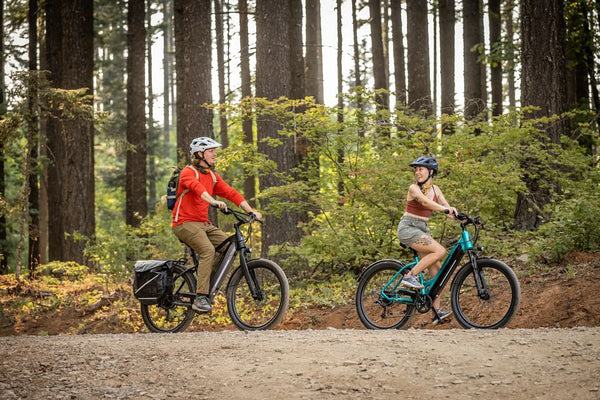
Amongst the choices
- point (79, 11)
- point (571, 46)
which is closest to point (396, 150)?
point (571, 46)

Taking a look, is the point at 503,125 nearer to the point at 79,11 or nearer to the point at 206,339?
the point at 206,339

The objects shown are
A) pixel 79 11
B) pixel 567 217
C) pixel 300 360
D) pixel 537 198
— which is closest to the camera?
pixel 300 360

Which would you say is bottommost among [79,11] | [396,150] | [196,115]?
[396,150]

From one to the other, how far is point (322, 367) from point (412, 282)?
2.47 metres

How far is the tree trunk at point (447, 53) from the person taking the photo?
19422mm

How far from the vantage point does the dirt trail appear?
188 inches

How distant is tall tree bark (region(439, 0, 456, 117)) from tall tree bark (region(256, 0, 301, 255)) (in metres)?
7.97

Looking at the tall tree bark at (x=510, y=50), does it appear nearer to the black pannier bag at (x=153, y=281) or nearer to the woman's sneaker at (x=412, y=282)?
the woman's sneaker at (x=412, y=282)

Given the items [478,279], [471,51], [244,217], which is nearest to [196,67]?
[244,217]

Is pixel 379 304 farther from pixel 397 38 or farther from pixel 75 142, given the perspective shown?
pixel 397 38

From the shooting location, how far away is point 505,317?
6.86 metres

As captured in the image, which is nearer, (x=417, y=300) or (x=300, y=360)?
(x=300, y=360)

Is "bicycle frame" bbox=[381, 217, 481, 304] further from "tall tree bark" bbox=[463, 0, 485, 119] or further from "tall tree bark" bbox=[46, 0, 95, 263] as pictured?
"tall tree bark" bbox=[463, 0, 485, 119]

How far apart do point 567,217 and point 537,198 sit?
2381mm
